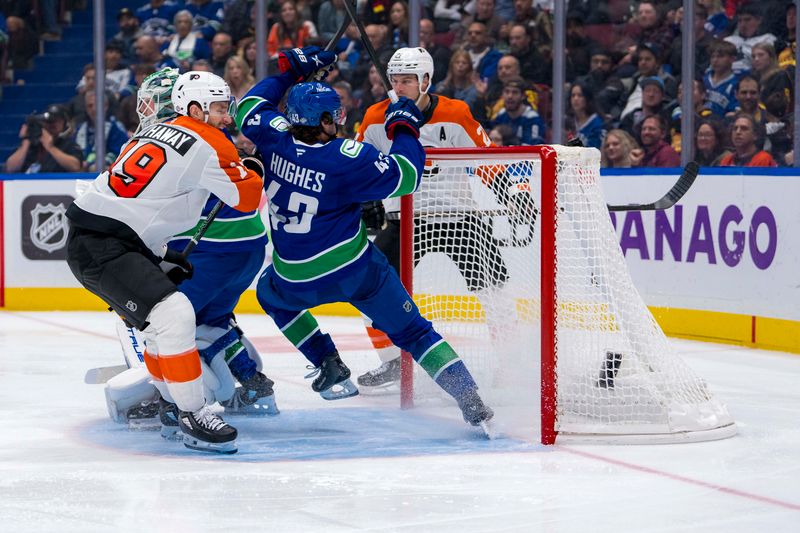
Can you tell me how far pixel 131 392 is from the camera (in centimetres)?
399

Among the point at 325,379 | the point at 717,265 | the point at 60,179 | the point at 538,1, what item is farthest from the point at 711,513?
A: the point at 60,179

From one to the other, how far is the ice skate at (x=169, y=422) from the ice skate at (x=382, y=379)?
1.02 meters

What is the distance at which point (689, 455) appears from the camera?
11.6ft

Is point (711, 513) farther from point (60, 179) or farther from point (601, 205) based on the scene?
point (60, 179)

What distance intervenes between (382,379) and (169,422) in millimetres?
1076

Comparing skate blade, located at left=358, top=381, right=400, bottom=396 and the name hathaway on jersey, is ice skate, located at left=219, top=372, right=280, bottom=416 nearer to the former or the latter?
skate blade, located at left=358, top=381, right=400, bottom=396

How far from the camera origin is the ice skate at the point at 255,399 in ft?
13.9

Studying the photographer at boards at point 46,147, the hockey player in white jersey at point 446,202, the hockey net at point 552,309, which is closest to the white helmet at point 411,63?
the hockey player in white jersey at point 446,202

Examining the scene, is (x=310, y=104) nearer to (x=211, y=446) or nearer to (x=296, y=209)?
(x=296, y=209)

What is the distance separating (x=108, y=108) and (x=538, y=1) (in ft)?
8.22

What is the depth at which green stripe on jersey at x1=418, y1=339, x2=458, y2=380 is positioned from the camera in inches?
148

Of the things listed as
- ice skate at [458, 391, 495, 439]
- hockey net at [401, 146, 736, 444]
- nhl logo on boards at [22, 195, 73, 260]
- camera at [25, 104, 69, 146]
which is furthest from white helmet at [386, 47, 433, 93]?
camera at [25, 104, 69, 146]

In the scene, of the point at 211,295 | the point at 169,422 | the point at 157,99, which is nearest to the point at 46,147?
the point at 157,99

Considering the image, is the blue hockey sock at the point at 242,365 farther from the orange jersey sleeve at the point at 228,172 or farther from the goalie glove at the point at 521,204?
the goalie glove at the point at 521,204
